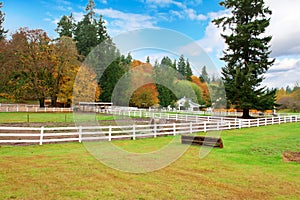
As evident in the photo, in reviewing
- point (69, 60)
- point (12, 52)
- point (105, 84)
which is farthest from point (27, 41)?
point (105, 84)

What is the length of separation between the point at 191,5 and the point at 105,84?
1209 inches

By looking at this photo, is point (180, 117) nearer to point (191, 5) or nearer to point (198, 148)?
point (191, 5)

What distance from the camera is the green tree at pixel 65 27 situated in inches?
2218

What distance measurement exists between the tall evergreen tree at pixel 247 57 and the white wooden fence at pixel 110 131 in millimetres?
3338

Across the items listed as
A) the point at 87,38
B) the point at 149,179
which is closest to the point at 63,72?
the point at 87,38

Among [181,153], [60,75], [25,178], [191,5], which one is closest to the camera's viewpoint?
[25,178]

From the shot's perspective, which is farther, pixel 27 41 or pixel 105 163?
pixel 27 41

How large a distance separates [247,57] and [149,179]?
26199 millimetres

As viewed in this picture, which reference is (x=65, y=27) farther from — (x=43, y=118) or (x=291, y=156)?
(x=291, y=156)

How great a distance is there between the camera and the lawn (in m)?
5.02

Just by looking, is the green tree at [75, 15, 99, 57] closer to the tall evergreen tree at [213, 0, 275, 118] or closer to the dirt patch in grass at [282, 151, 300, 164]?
the tall evergreen tree at [213, 0, 275, 118]

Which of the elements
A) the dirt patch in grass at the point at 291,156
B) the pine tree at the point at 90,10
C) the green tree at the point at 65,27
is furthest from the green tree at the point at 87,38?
the dirt patch in grass at the point at 291,156

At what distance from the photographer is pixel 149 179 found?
6.04 meters

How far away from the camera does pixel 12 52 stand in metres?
38.3
